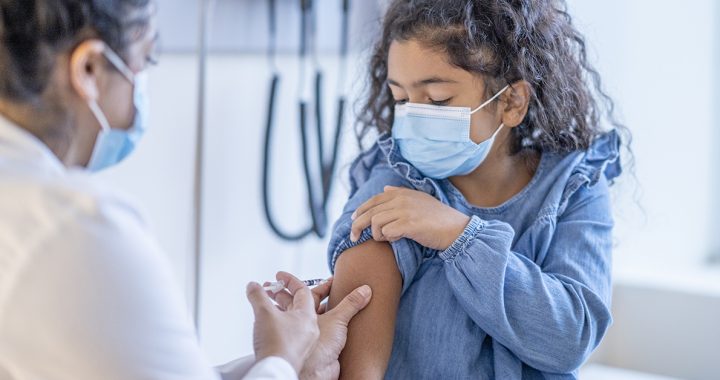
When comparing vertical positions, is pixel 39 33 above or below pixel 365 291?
above

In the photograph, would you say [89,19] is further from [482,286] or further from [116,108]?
[482,286]

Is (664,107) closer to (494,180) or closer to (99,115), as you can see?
(494,180)

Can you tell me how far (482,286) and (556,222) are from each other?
235mm

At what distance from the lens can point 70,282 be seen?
0.93 m

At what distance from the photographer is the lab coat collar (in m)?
0.98

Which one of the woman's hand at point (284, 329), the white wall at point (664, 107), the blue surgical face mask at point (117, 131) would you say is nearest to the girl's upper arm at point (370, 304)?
the woman's hand at point (284, 329)

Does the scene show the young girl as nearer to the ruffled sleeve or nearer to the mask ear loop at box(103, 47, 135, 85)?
the ruffled sleeve

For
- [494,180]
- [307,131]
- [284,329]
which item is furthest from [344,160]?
[284,329]

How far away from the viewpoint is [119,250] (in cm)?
96

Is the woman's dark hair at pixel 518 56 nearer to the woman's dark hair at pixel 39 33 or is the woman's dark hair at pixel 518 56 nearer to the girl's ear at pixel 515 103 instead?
the girl's ear at pixel 515 103

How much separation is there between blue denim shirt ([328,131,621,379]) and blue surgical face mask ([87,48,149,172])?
462 mm

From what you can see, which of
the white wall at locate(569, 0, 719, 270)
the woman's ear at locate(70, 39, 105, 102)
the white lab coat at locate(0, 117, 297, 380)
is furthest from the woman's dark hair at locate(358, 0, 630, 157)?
the white wall at locate(569, 0, 719, 270)

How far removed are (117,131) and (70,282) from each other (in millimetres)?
264

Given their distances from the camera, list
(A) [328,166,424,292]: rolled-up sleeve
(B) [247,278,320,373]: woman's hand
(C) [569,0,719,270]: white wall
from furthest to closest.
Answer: (C) [569,0,719,270]: white wall
(A) [328,166,424,292]: rolled-up sleeve
(B) [247,278,320,373]: woman's hand
